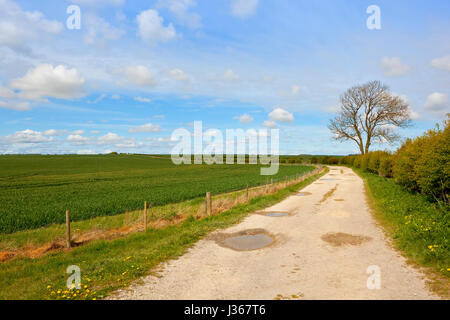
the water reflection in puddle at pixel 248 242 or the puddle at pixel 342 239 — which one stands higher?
the puddle at pixel 342 239

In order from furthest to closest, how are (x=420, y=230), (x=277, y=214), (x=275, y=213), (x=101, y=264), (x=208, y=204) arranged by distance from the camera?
(x=275, y=213), (x=208, y=204), (x=277, y=214), (x=420, y=230), (x=101, y=264)

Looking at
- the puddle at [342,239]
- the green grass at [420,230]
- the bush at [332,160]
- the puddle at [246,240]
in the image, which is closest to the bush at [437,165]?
the green grass at [420,230]

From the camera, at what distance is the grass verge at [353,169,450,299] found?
5.83 m

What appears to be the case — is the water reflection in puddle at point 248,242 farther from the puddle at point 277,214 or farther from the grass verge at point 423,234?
the grass verge at point 423,234

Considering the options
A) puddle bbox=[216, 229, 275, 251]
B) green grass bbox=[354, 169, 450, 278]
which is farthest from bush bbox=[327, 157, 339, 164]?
puddle bbox=[216, 229, 275, 251]

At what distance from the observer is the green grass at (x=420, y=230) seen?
646 centimetres

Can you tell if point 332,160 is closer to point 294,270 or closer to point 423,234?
point 423,234

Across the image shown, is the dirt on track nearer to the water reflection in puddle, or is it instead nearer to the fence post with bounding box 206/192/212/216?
the water reflection in puddle

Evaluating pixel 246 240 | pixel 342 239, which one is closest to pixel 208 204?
pixel 246 240

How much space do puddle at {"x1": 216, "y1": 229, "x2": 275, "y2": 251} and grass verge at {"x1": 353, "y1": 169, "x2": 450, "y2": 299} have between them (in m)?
4.01

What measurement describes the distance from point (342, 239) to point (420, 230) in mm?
2331

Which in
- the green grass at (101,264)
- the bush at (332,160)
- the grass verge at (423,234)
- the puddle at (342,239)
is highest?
the bush at (332,160)

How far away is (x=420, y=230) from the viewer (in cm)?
820
